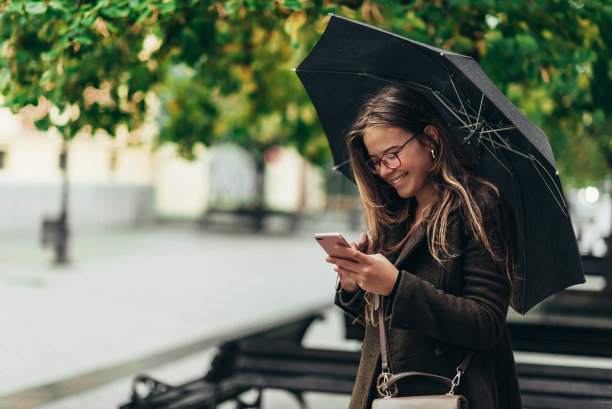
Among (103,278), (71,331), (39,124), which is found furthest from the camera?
(103,278)

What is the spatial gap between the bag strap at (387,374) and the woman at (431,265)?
2 cm

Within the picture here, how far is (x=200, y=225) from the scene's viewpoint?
77.5 feet

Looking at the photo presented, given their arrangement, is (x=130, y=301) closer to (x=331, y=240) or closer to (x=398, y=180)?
(x=398, y=180)

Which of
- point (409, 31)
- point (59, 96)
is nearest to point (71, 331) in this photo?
point (59, 96)

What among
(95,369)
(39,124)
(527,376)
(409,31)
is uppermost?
(409,31)

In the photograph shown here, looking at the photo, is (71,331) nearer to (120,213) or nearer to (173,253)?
(173,253)

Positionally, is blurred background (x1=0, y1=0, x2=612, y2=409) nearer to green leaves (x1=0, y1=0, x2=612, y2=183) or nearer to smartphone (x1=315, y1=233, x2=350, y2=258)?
green leaves (x1=0, y1=0, x2=612, y2=183)

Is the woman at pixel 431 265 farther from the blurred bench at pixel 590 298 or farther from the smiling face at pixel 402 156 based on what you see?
the blurred bench at pixel 590 298

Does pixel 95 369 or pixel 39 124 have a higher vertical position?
pixel 39 124

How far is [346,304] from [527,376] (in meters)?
1.93

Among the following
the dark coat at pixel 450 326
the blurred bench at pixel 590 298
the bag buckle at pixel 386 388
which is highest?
the dark coat at pixel 450 326

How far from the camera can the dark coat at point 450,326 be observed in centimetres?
201

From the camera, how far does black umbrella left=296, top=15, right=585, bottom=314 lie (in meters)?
2.24

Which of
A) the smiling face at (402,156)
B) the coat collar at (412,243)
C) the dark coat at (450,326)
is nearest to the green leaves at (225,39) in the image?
the smiling face at (402,156)
